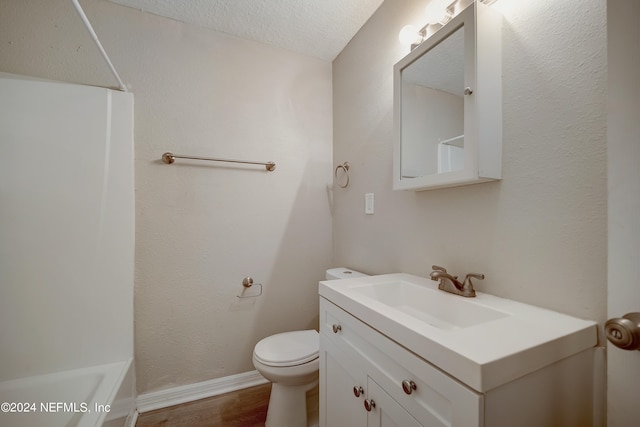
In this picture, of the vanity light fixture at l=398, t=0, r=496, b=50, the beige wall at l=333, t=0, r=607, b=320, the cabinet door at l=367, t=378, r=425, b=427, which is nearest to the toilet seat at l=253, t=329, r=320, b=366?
the cabinet door at l=367, t=378, r=425, b=427

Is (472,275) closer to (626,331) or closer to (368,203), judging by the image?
(626,331)

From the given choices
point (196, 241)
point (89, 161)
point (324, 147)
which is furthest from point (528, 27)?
point (89, 161)

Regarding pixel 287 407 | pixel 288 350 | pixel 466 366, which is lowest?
pixel 287 407

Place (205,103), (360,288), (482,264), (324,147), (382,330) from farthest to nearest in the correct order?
(324,147), (205,103), (360,288), (482,264), (382,330)

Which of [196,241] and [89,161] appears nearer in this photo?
[89,161]

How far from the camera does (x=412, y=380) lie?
0.63 metres

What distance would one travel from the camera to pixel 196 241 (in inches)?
64.7

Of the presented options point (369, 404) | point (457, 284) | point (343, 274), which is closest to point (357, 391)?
point (369, 404)

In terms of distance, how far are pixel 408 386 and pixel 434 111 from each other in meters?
1.07

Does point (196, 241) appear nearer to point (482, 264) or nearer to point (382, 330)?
point (382, 330)

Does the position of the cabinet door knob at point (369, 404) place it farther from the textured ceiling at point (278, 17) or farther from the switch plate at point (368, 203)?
the textured ceiling at point (278, 17)

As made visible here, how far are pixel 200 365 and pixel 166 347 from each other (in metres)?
0.25

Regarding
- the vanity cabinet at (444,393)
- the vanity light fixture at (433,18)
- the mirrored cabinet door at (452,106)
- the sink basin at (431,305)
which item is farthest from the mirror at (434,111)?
A: the vanity cabinet at (444,393)

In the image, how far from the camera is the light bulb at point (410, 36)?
3.87 feet
